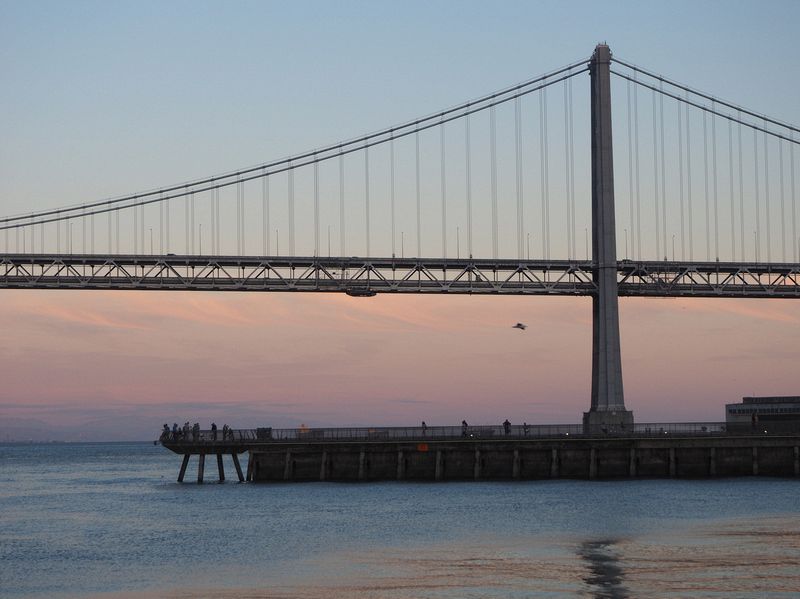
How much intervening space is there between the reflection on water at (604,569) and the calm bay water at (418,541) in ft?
0.23

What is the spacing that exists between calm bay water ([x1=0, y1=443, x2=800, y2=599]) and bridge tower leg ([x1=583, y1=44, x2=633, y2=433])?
39.6 ft

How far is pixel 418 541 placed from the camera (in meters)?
52.2

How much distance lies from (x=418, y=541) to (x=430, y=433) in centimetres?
3468

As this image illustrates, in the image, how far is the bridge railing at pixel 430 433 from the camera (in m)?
84.4

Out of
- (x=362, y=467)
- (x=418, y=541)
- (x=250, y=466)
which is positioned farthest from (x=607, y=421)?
(x=418, y=541)

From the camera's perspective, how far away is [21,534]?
6141cm

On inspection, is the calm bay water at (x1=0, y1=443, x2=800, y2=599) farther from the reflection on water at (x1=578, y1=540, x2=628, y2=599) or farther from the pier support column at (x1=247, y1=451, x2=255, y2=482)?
the pier support column at (x1=247, y1=451, x2=255, y2=482)

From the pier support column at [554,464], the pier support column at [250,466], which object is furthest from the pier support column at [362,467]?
the pier support column at [554,464]

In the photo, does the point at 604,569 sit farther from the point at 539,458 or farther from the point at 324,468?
the point at 324,468

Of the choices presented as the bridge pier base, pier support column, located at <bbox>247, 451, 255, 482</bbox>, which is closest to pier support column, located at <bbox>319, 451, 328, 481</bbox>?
pier support column, located at <bbox>247, 451, 255, 482</bbox>

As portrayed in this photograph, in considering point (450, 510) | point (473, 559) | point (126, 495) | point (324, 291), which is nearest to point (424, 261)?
point (324, 291)

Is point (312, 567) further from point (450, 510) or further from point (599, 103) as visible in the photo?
point (599, 103)

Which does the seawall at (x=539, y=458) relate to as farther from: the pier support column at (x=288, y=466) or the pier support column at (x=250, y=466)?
the pier support column at (x=250, y=466)

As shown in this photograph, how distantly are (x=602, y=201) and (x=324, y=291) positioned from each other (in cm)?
1982
